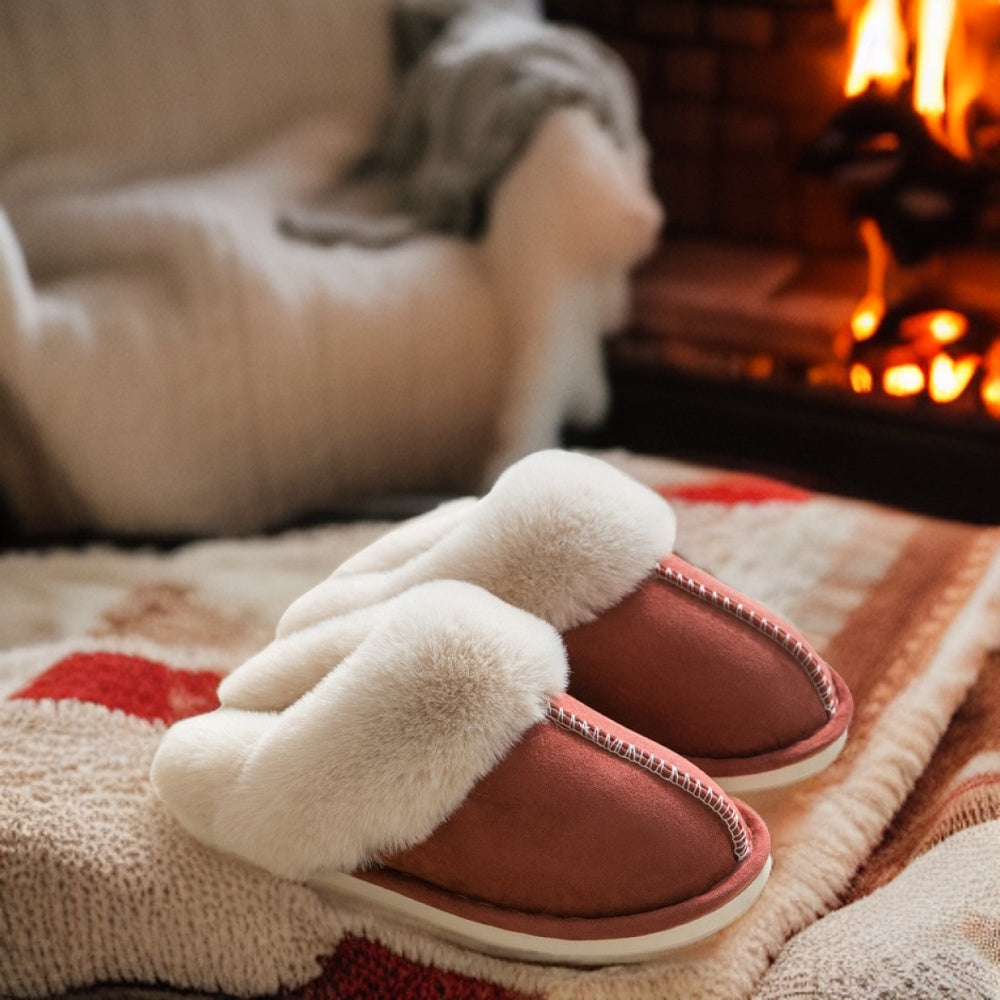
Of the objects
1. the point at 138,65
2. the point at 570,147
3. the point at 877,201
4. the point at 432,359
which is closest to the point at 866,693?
the point at 432,359

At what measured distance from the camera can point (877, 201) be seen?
1.47 meters

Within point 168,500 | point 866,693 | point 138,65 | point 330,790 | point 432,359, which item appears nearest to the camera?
point 330,790

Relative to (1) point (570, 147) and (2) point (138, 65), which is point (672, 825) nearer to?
(1) point (570, 147)

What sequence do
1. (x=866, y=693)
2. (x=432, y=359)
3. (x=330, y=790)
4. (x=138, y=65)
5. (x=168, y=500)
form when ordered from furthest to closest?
(x=138, y=65) → (x=432, y=359) → (x=168, y=500) → (x=866, y=693) → (x=330, y=790)

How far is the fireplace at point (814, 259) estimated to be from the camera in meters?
1.23

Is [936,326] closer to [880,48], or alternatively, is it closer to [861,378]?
[861,378]

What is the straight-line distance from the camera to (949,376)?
4.03ft

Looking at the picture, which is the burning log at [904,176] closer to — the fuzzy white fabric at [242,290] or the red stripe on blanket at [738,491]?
the fuzzy white fabric at [242,290]

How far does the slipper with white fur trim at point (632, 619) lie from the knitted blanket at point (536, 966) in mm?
46

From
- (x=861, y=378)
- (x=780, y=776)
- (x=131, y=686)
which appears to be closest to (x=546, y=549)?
(x=780, y=776)

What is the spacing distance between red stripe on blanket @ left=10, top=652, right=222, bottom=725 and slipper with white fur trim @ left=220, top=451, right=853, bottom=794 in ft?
0.36

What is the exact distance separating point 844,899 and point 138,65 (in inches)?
50.7

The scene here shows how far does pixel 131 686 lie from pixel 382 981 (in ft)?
0.89

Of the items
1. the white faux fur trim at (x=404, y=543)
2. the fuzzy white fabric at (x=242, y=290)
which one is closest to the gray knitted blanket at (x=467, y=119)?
the fuzzy white fabric at (x=242, y=290)
